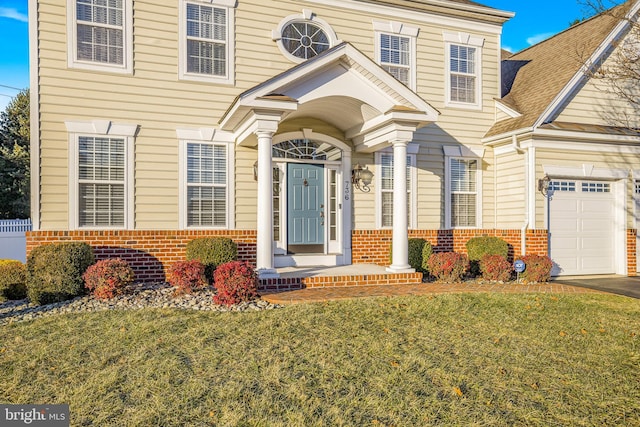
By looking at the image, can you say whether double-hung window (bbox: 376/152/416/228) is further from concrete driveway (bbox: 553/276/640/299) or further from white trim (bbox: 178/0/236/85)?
white trim (bbox: 178/0/236/85)

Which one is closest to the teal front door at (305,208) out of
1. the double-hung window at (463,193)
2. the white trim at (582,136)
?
the double-hung window at (463,193)

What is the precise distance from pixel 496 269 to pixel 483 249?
3.13 ft

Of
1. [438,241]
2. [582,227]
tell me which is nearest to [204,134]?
[438,241]

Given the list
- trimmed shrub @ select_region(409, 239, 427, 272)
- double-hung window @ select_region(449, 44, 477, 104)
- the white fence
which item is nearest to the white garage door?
double-hung window @ select_region(449, 44, 477, 104)

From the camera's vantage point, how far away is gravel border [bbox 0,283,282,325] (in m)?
6.74

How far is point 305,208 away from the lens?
33.8ft

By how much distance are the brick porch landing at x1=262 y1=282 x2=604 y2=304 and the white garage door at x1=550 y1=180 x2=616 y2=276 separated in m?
1.76

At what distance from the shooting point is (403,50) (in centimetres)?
1106

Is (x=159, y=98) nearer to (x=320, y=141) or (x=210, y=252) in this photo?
(x=210, y=252)

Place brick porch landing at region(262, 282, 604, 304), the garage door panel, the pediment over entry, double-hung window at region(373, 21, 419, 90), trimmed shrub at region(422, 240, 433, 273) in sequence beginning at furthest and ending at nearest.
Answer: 1. double-hung window at region(373, 21, 419, 90)
2. the garage door panel
3. trimmed shrub at region(422, 240, 433, 273)
4. the pediment over entry
5. brick porch landing at region(262, 282, 604, 304)

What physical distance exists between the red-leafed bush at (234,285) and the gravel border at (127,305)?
112 millimetres

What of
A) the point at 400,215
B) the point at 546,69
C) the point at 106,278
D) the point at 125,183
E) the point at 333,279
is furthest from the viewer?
the point at 546,69

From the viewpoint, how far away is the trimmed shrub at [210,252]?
341 inches

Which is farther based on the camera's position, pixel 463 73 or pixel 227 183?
pixel 463 73
